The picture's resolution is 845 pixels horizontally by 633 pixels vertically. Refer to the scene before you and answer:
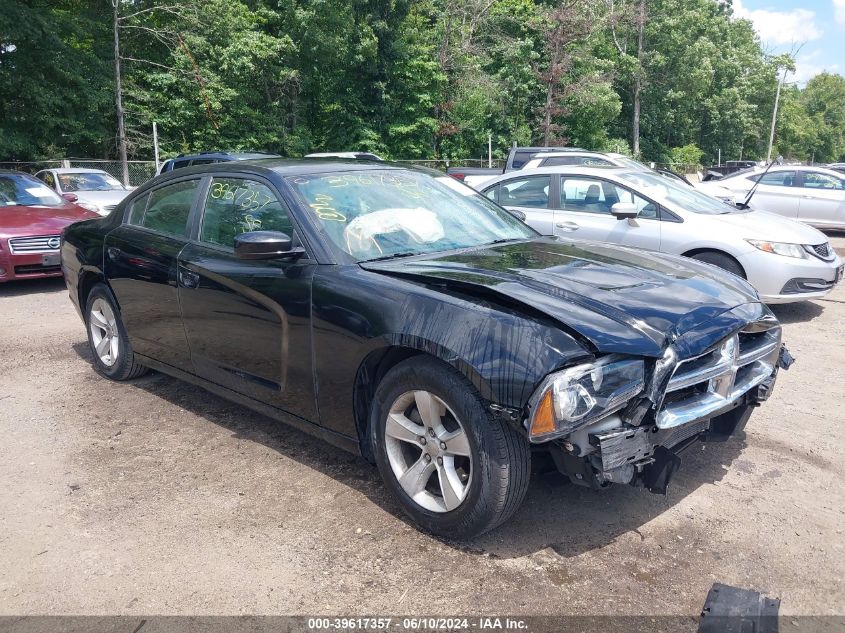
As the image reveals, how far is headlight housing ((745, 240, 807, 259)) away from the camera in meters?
7.12

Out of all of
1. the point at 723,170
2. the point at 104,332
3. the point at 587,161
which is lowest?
the point at 104,332

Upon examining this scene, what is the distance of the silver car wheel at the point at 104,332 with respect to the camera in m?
5.34

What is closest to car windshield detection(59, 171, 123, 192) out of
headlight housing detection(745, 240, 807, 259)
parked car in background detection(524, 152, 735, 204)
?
parked car in background detection(524, 152, 735, 204)

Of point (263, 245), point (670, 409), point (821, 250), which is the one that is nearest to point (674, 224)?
point (821, 250)

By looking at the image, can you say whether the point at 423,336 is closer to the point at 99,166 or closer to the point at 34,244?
the point at 34,244

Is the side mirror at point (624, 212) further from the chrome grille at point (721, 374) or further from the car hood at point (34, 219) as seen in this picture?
the car hood at point (34, 219)

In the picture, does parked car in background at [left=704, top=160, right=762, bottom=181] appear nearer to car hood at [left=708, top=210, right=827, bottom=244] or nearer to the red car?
car hood at [left=708, top=210, right=827, bottom=244]

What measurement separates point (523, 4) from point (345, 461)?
39.8 m

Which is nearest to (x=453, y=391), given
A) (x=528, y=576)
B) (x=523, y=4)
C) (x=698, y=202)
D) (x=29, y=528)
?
(x=528, y=576)

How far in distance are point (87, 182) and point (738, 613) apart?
50.3ft

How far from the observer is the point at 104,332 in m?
5.50

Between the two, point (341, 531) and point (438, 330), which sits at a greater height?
point (438, 330)

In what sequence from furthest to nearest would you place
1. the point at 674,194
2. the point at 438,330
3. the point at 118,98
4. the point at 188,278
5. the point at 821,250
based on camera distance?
1. the point at 118,98
2. the point at 674,194
3. the point at 821,250
4. the point at 188,278
5. the point at 438,330

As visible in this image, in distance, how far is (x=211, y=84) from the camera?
2717cm
